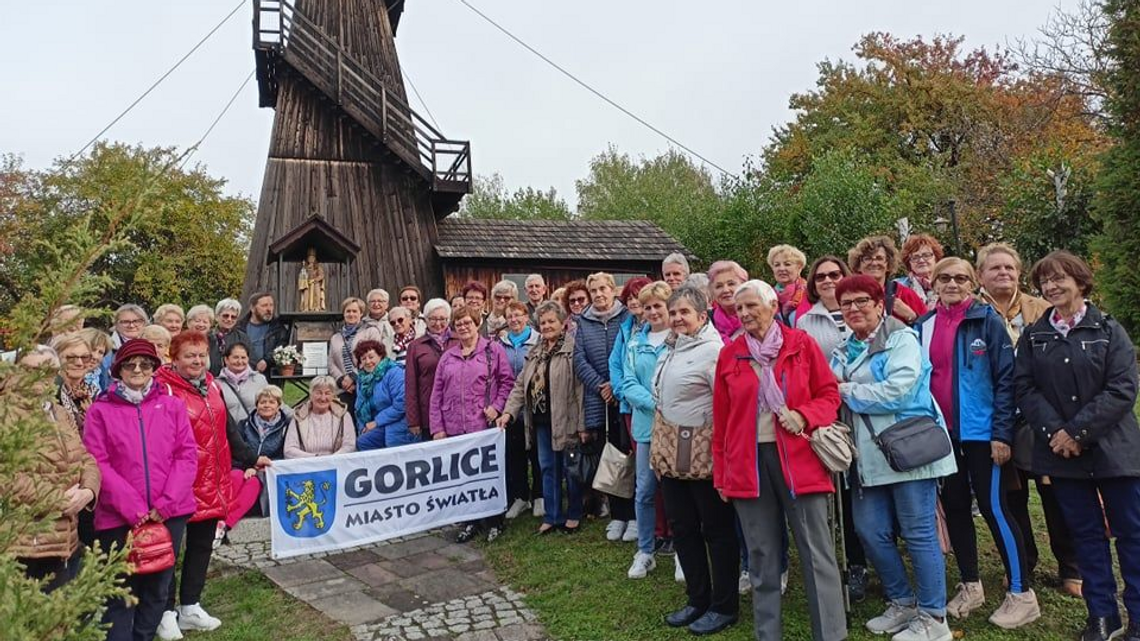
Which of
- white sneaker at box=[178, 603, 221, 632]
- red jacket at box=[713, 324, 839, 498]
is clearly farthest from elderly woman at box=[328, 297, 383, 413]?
red jacket at box=[713, 324, 839, 498]

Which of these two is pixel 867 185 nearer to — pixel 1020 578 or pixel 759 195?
pixel 759 195

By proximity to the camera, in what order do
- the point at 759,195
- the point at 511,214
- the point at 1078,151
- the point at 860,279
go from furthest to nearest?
the point at 511,214 < the point at 1078,151 < the point at 759,195 < the point at 860,279

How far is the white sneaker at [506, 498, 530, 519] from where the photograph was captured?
6.95 m

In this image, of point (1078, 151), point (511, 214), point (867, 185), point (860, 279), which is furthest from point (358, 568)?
point (511, 214)

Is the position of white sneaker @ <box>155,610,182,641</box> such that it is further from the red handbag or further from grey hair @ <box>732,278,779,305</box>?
grey hair @ <box>732,278,779,305</box>

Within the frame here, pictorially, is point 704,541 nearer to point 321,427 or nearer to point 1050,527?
point 1050,527

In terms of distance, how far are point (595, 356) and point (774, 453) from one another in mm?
2257

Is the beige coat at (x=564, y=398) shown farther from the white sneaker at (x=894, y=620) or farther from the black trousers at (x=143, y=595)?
the black trousers at (x=143, y=595)

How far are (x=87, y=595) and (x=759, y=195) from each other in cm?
2095

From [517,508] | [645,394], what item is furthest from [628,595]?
[517,508]

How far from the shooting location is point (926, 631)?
3.97 m

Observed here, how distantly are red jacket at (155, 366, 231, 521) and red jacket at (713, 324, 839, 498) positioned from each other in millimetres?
3190

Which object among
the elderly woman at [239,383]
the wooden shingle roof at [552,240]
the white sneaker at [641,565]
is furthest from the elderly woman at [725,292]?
the wooden shingle roof at [552,240]

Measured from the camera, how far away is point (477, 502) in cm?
650
